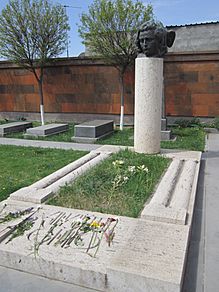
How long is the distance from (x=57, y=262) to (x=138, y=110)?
3593 mm

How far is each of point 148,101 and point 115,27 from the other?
420 cm

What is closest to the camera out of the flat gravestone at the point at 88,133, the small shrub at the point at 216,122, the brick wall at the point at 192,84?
the flat gravestone at the point at 88,133

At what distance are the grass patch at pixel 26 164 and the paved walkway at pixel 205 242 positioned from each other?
244cm

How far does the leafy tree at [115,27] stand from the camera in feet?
26.4

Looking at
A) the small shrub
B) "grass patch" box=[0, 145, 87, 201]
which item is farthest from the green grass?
"grass patch" box=[0, 145, 87, 201]

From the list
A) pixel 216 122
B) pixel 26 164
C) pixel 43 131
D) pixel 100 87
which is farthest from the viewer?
pixel 100 87

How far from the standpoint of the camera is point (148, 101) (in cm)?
505

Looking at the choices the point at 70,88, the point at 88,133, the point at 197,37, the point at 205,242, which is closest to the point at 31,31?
the point at 70,88

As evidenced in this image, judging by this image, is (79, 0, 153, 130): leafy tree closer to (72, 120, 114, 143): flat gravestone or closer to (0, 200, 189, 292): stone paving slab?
(72, 120, 114, 143): flat gravestone

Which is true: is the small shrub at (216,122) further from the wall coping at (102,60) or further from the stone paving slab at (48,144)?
the stone paving slab at (48,144)

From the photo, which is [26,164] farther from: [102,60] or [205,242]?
[102,60]

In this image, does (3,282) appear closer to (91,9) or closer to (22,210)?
(22,210)

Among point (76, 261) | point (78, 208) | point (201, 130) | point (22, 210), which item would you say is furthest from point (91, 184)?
point (201, 130)

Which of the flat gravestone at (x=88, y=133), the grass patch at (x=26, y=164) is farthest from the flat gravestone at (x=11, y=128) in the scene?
the flat gravestone at (x=88, y=133)
